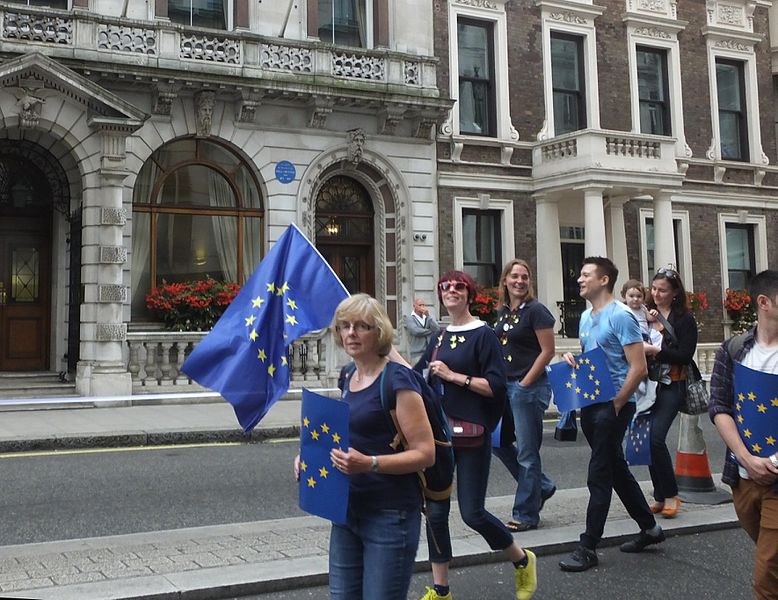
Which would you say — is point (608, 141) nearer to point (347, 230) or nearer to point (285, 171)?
point (347, 230)

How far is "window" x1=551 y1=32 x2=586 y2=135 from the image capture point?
71.7 feet

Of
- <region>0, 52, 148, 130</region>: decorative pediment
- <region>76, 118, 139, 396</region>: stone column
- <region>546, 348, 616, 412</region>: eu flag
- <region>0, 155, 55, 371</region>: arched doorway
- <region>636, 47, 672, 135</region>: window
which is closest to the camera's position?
<region>546, 348, 616, 412</region>: eu flag

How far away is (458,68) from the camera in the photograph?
20.5 meters

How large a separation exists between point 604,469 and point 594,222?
14.7 meters

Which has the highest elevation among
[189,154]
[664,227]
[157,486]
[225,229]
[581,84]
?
[581,84]

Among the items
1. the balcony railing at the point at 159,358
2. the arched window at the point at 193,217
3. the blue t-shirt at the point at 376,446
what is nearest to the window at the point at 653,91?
the arched window at the point at 193,217

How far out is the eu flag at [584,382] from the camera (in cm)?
542

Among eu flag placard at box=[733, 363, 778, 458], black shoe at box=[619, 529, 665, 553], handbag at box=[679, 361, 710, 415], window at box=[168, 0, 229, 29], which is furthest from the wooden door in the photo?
eu flag placard at box=[733, 363, 778, 458]

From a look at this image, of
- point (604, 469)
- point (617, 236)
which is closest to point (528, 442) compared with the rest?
point (604, 469)

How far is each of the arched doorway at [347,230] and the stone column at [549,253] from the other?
453 centimetres

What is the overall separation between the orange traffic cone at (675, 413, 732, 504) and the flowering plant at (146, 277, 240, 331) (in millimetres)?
10787

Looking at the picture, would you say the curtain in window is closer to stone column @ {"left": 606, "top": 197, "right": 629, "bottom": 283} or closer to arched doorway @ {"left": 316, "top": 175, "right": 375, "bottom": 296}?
arched doorway @ {"left": 316, "top": 175, "right": 375, "bottom": 296}

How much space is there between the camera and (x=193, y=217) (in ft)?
58.3

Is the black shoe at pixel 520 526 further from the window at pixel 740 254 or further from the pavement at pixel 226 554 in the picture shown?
the window at pixel 740 254
